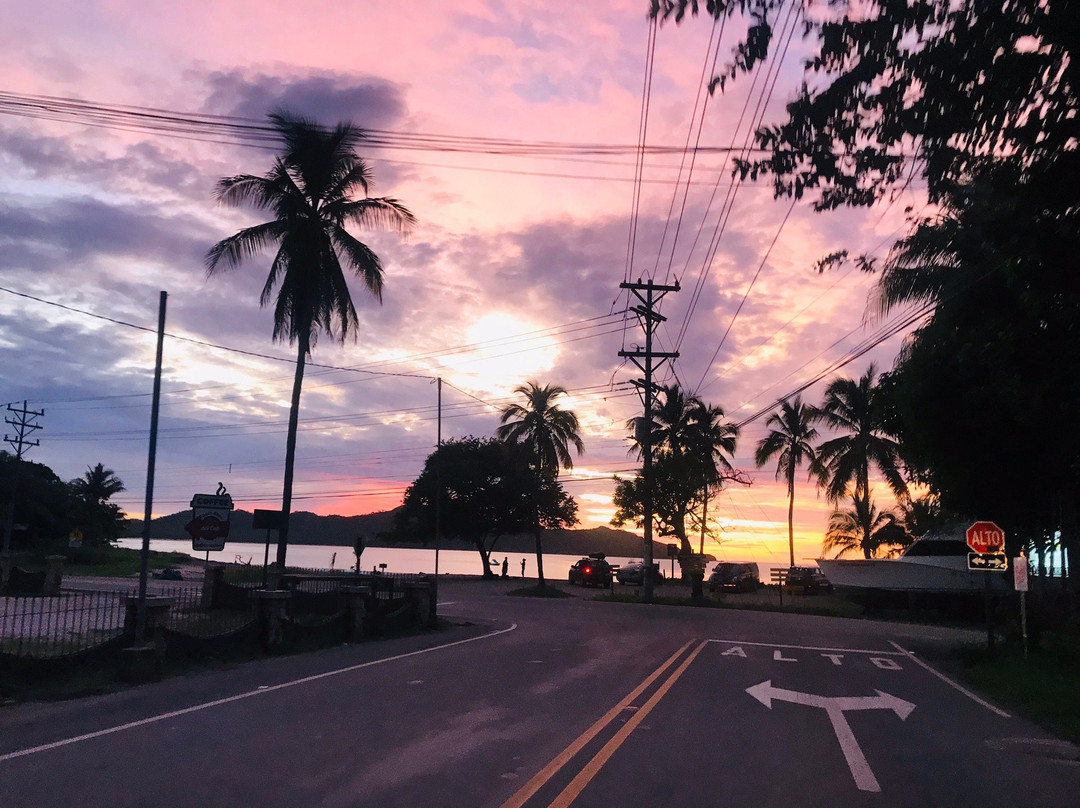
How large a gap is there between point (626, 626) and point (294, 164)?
57.8ft

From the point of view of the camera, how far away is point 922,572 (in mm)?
34688

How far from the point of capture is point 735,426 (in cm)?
5797

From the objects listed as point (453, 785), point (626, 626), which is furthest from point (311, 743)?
point (626, 626)

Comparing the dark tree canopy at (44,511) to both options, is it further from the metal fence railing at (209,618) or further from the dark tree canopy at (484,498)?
the metal fence railing at (209,618)

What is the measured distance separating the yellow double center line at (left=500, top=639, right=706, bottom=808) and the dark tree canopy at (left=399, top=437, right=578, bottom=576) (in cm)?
4527

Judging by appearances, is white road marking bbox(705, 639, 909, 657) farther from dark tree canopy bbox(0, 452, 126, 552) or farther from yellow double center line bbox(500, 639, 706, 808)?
dark tree canopy bbox(0, 452, 126, 552)

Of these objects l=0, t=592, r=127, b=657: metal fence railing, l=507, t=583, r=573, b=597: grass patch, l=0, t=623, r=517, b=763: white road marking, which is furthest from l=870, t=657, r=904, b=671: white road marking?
l=507, t=583, r=573, b=597: grass patch

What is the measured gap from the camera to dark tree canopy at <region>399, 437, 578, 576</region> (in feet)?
194

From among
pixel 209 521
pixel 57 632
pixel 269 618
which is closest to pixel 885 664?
pixel 269 618

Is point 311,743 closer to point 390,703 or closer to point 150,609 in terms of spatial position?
point 390,703

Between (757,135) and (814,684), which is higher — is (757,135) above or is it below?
above

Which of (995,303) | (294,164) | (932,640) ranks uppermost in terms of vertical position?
(294,164)

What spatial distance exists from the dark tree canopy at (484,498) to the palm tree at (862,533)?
1729 centimetres

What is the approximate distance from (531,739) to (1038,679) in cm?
984
